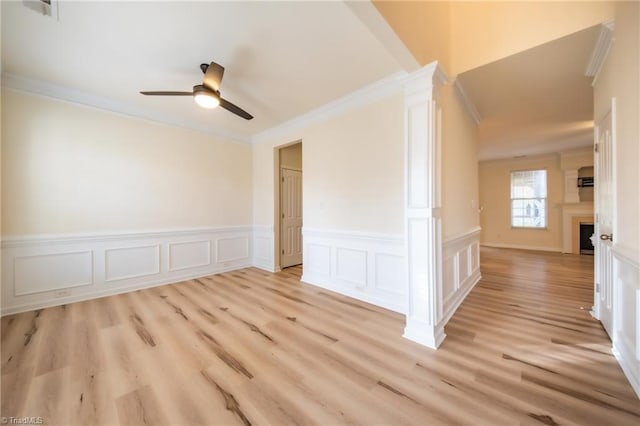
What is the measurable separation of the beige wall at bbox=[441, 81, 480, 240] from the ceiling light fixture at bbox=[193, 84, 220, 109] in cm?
234

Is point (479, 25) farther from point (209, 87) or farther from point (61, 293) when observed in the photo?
point (61, 293)

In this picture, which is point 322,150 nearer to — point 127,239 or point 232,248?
point 232,248

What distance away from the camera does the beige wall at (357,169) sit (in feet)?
Answer: 9.00

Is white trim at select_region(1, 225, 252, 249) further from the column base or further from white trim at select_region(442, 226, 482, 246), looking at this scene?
white trim at select_region(442, 226, 482, 246)

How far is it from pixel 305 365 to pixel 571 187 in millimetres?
8059

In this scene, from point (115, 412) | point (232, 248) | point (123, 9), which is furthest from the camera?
point (232, 248)

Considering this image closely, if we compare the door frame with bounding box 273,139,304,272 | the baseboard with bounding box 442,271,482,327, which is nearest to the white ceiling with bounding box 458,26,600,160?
the baseboard with bounding box 442,271,482,327

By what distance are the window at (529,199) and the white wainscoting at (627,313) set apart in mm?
5905

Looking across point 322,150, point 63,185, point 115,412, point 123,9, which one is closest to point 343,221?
point 322,150

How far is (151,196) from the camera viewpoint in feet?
12.1

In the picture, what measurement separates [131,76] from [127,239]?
7.22 feet

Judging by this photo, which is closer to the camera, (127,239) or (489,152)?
(127,239)

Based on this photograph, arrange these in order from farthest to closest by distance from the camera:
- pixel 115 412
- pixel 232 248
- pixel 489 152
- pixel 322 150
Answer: pixel 489 152 → pixel 232 248 → pixel 322 150 → pixel 115 412

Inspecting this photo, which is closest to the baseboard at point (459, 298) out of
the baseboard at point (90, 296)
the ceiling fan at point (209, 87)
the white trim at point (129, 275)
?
the ceiling fan at point (209, 87)
